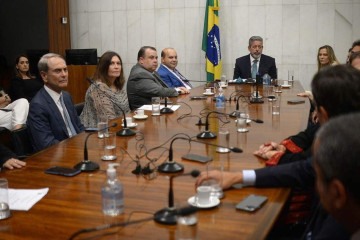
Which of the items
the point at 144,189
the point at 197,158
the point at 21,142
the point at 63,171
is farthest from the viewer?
the point at 21,142

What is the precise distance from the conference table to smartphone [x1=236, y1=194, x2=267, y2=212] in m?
0.02

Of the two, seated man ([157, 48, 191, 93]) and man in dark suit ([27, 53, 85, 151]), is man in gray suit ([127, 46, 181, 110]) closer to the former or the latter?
seated man ([157, 48, 191, 93])

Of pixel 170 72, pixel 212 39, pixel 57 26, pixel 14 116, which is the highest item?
pixel 57 26

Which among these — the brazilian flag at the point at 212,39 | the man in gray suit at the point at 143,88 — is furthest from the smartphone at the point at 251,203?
the brazilian flag at the point at 212,39

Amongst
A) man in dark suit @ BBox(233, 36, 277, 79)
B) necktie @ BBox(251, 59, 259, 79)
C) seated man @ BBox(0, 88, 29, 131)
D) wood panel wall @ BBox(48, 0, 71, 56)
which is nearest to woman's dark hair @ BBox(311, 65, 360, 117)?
seated man @ BBox(0, 88, 29, 131)

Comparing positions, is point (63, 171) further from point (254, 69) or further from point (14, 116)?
point (254, 69)

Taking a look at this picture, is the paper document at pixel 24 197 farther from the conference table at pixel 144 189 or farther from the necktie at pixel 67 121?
the necktie at pixel 67 121

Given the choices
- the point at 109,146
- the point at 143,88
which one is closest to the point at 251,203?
the point at 109,146

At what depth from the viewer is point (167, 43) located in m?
7.97

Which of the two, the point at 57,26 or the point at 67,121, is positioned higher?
the point at 57,26

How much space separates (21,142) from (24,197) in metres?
1.19

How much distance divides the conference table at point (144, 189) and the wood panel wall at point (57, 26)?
520cm

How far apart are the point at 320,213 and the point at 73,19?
25.2ft

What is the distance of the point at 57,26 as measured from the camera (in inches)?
316
